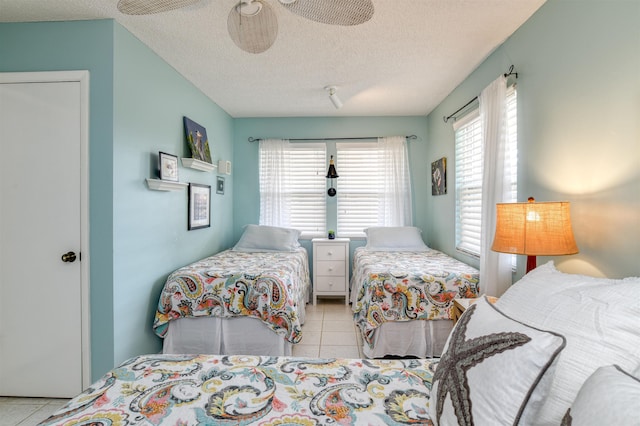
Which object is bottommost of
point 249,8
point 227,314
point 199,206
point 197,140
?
point 227,314

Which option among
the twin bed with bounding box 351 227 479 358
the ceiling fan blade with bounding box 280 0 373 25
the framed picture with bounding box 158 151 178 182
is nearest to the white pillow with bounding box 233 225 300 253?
the framed picture with bounding box 158 151 178 182

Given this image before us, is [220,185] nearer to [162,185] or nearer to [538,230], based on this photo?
[162,185]

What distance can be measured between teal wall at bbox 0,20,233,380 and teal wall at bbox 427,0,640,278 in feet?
8.86

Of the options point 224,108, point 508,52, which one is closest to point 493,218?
point 508,52

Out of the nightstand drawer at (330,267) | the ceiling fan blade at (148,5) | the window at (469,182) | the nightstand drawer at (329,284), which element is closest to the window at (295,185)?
the nightstand drawer at (330,267)

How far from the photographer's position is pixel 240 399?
1.02 meters

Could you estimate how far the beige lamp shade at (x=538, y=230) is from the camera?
59.9 inches

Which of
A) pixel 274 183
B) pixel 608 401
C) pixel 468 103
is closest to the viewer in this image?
pixel 608 401

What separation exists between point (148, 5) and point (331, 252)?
3.03m

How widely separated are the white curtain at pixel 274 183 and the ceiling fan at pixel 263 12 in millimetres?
2482

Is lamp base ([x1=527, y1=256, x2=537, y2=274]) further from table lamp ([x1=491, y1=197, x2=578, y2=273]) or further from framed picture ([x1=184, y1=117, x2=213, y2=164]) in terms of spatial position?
framed picture ([x1=184, y1=117, x2=213, y2=164])

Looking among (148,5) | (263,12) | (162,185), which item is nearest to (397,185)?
(162,185)

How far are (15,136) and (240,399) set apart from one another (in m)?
2.28

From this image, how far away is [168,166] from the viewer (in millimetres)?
2564
